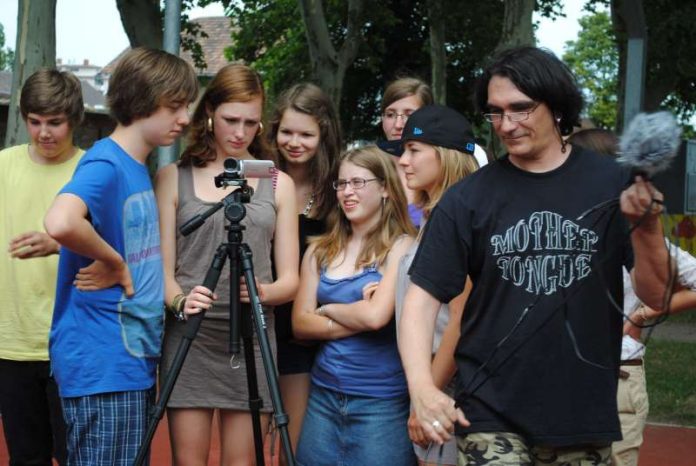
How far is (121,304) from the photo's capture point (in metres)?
3.70

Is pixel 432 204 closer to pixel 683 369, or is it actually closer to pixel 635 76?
pixel 635 76

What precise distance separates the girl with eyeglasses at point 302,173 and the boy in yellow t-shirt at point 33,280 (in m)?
0.87

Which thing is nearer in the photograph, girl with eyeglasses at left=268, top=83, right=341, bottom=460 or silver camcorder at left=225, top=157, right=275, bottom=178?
silver camcorder at left=225, top=157, right=275, bottom=178

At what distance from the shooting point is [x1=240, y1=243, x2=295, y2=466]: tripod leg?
12.8 ft

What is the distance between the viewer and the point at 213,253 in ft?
14.0

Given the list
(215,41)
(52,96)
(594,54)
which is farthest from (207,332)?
(594,54)

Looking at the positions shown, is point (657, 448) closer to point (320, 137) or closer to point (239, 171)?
point (320, 137)

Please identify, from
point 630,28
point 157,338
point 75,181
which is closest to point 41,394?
point 157,338

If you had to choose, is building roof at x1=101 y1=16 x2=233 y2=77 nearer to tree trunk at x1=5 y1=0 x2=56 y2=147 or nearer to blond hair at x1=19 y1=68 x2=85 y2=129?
tree trunk at x1=5 y1=0 x2=56 y2=147

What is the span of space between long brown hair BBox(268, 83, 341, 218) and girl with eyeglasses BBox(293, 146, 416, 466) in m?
0.14

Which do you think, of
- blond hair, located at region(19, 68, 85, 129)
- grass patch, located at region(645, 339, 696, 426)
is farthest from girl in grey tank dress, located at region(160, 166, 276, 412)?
grass patch, located at region(645, 339, 696, 426)

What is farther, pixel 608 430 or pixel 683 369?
pixel 683 369

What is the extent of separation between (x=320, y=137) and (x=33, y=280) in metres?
1.32

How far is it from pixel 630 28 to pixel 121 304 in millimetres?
7534
